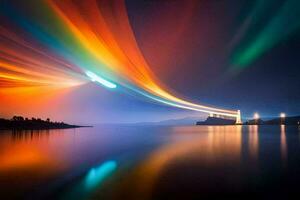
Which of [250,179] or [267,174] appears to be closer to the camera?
[250,179]

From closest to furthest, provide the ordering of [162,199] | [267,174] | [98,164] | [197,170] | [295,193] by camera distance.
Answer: [162,199] → [295,193] → [267,174] → [197,170] → [98,164]

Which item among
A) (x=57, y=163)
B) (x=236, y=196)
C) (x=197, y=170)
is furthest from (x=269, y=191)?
(x=57, y=163)

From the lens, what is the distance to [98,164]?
1095 centimetres

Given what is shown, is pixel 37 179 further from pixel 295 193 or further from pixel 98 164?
pixel 295 193

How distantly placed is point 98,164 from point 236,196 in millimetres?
6732

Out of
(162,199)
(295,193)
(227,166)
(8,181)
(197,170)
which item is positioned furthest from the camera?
(227,166)

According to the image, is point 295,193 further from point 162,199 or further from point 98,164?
point 98,164

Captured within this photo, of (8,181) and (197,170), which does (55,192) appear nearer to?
(8,181)

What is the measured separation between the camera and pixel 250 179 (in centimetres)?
782

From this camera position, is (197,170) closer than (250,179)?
No

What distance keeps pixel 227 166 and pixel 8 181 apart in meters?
8.13

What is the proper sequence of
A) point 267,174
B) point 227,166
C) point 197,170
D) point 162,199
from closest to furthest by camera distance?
point 162,199 → point 267,174 → point 197,170 → point 227,166

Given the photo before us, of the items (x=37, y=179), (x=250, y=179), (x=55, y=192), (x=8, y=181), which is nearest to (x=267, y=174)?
(x=250, y=179)

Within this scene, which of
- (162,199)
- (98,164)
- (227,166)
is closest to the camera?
(162,199)
